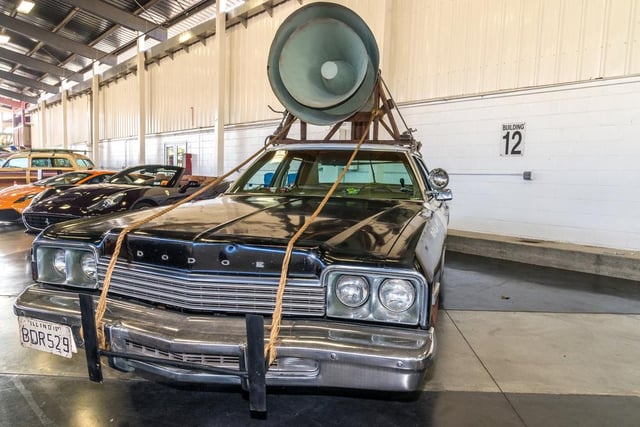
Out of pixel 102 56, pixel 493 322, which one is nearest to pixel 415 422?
pixel 493 322

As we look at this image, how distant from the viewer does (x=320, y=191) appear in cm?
305

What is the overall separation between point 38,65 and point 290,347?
1020 inches

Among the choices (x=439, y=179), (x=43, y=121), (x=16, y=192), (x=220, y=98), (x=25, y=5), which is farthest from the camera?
(x=43, y=121)

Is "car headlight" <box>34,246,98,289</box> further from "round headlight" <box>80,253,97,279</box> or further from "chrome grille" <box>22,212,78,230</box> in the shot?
"chrome grille" <box>22,212,78,230</box>

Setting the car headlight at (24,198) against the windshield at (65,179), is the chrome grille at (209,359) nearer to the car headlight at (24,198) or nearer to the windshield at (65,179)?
the car headlight at (24,198)

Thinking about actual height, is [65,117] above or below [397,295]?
above

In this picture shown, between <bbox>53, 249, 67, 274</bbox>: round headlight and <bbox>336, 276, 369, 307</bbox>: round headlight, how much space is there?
1416mm

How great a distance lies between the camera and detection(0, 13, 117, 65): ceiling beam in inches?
607

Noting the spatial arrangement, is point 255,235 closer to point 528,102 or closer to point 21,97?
point 528,102


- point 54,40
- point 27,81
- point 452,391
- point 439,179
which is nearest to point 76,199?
point 439,179

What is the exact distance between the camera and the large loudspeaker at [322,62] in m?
3.02

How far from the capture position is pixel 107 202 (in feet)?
18.6

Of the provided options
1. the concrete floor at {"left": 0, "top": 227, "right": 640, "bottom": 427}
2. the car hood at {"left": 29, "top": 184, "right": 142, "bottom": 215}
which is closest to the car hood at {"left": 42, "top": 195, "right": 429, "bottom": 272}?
the concrete floor at {"left": 0, "top": 227, "right": 640, "bottom": 427}

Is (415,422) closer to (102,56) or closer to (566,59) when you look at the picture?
(566,59)
